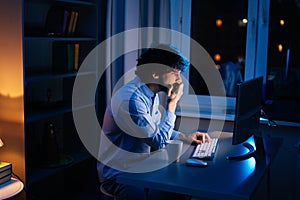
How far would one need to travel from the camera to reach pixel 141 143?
240 cm

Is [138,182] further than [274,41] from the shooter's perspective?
No

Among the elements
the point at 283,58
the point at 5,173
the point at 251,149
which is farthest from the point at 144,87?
the point at 283,58

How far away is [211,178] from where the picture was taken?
1.97 m

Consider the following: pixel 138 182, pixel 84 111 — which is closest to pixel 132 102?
pixel 138 182

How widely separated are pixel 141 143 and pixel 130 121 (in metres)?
0.16

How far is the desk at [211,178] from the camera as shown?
5.96 feet

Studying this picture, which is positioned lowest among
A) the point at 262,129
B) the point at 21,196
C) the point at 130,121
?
the point at 21,196

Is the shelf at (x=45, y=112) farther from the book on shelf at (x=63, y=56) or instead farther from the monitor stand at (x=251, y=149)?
the monitor stand at (x=251, y=149)

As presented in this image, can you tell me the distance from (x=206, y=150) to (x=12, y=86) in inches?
48.2

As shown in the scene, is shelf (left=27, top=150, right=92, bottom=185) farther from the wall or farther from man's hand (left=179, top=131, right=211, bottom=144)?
man's hand (left=179, top=131, right=211, bottom=144)

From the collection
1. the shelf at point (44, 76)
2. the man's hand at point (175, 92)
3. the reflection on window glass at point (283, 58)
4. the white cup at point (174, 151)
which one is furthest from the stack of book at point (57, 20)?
the reflection on window glass at point (283, 58)

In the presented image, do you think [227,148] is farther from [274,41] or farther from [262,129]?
[274,41]

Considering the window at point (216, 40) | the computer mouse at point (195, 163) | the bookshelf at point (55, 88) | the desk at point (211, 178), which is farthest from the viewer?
the window at point (216, 40)

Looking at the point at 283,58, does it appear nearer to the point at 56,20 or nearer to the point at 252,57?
the point at 252,57
